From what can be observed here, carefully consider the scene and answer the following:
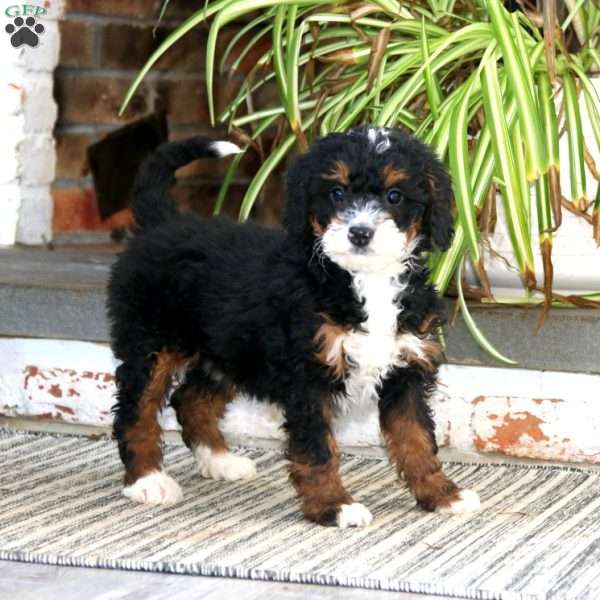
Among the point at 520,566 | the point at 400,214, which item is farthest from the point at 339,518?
the point at 400,214

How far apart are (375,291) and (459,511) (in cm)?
54

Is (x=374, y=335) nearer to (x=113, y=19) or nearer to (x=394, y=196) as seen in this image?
(x=394, y=196)

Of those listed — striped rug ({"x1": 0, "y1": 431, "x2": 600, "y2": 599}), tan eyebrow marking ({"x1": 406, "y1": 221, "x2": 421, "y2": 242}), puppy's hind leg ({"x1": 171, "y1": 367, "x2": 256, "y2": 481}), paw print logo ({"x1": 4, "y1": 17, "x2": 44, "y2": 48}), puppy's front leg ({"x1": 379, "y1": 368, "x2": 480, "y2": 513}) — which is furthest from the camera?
paw print logo ({"x1": 4, "y1": 17, "x2": 44, "y2": 48})

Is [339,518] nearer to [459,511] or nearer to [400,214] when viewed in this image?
[459,511]

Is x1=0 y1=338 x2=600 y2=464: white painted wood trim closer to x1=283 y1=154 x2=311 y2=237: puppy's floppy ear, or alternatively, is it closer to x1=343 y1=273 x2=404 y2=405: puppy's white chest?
x1=343 y1=273 x2=404 y2=405: puppy's white chest

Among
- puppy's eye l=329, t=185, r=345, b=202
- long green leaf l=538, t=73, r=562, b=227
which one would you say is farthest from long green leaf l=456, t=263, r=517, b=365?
puppy's eye l=329, t=185, r=345, b=202

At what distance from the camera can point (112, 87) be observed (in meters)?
4.77

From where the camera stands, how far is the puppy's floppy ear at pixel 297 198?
9.43 feet

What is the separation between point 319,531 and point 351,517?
75mm

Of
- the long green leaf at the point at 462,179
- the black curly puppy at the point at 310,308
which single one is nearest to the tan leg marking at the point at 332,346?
the black curly puppy at the point at 310,308

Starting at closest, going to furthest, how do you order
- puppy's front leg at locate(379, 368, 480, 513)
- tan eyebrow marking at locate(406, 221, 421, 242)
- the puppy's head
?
the puppy's head < tan eyebrow marking at locate(406, 221, 421, 242) < puppy's front leg at locate(379, 368, 480, 513)

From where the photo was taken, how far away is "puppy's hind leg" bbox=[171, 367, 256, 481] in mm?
3398

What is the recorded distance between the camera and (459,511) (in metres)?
3.06

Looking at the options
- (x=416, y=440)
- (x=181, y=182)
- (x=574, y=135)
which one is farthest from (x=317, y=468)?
(x=181, y=182)
